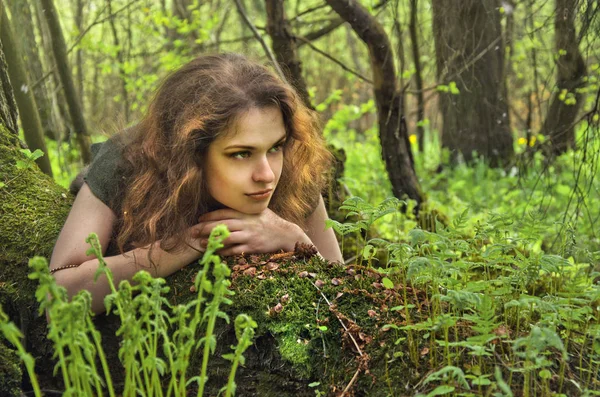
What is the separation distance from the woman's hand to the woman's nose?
0.65 feet

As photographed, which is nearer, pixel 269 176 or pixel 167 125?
pixel 269 176

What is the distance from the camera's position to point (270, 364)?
2213mm

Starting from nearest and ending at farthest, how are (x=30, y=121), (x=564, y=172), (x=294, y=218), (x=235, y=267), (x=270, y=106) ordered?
(x=235, y=267), (x=270, y=106), (x=294, y=218), (x=30, y=121), (x=564, y=172)

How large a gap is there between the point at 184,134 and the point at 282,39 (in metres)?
2.10

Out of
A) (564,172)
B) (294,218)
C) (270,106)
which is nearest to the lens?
(270,106)

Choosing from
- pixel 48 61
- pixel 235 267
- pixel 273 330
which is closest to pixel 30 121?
pixel 235 267

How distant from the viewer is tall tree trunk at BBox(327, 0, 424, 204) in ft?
14.0

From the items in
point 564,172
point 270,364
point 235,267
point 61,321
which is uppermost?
point 61,321

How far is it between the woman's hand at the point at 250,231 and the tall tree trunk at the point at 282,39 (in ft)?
6.03

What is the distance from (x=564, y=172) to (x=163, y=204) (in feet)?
21.7

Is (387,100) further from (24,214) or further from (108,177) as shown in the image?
(24,214)

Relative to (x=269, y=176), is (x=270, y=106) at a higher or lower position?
higher

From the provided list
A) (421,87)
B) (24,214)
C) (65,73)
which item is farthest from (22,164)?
(421,87)

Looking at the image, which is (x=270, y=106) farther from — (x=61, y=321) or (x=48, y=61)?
(x=48, y=61)
